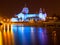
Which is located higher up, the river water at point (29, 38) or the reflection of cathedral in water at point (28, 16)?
the reflection of cathedral in water at point (28, 16)

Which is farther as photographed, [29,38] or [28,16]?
[28,16]

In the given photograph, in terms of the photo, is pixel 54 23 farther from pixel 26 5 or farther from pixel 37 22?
pixel 26 5

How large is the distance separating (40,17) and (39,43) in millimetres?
5900

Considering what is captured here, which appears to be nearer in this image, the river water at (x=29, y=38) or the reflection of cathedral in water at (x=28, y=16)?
the river water at (x=29, y=38)

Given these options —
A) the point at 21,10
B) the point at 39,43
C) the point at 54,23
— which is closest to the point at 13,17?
the point at 21,10

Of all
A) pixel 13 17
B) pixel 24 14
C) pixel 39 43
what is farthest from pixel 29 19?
pixel 39 43

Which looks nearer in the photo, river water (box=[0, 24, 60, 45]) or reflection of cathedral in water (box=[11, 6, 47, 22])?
river water (box=[0, 24, 60, 45])

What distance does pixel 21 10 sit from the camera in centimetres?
1177

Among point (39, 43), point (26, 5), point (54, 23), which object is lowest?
point (39, 43)

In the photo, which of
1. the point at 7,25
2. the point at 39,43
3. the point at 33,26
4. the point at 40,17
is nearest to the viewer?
the point at 39,43

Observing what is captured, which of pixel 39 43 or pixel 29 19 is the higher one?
pixel 29 19

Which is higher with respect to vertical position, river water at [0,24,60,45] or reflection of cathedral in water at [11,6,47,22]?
reflection of cathedral in water at [11,6,47,22]

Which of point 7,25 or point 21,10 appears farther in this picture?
point 7,25

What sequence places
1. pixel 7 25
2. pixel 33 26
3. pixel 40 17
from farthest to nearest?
pixel 33 26 → pixel 7 25 → pixel 40 17
